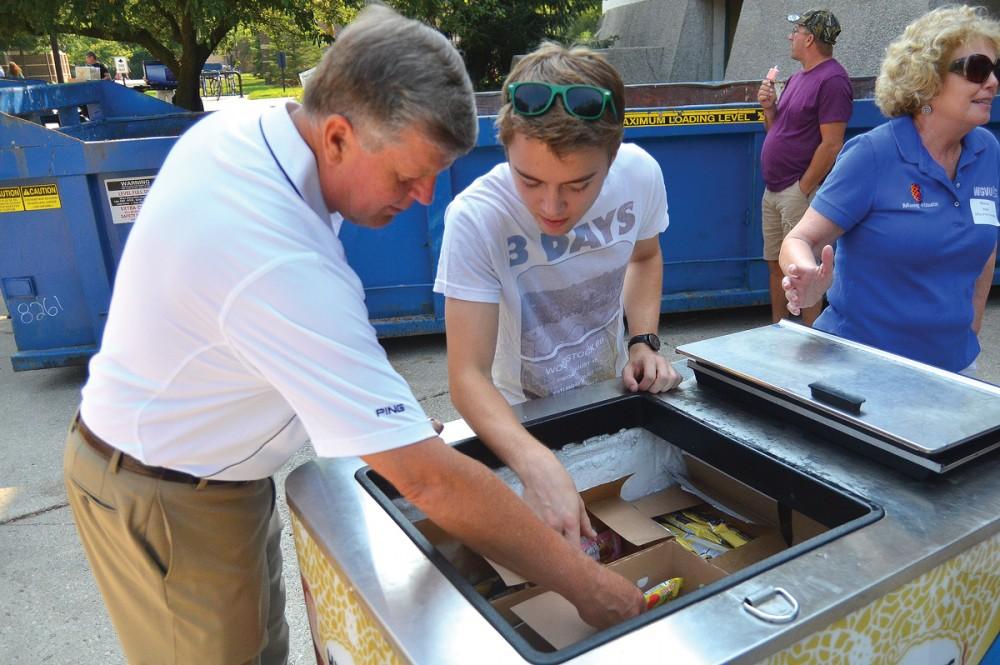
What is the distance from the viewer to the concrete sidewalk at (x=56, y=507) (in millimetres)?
2482

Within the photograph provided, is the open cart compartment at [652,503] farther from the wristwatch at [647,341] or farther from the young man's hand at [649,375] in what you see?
the wristwatch at [647,341]

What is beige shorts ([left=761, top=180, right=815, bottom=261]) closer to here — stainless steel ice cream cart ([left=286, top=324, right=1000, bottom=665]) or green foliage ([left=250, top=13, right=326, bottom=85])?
stainless steel ice cream cart ([left=286, top=324, right=1000, bottom=665])

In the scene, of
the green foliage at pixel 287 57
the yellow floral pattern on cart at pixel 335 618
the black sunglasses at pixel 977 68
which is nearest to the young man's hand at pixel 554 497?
the yellow floral pattern on cart at pixel 335 618

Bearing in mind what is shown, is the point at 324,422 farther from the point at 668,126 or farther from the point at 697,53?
the point at 697,53

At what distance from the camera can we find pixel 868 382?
135 centimetres

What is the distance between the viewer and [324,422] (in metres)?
0.94

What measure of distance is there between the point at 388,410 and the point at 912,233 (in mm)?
1391

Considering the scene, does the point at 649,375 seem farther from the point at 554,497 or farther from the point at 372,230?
the point at 372,230

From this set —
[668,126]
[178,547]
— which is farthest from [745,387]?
[668,126]

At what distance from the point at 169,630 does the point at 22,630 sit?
5.23ft

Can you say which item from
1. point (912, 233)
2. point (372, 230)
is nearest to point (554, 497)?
point (912, 233)

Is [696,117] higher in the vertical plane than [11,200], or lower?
higher

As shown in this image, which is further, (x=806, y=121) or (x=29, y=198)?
(x=806, y=121)

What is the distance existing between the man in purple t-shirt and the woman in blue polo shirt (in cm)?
227
